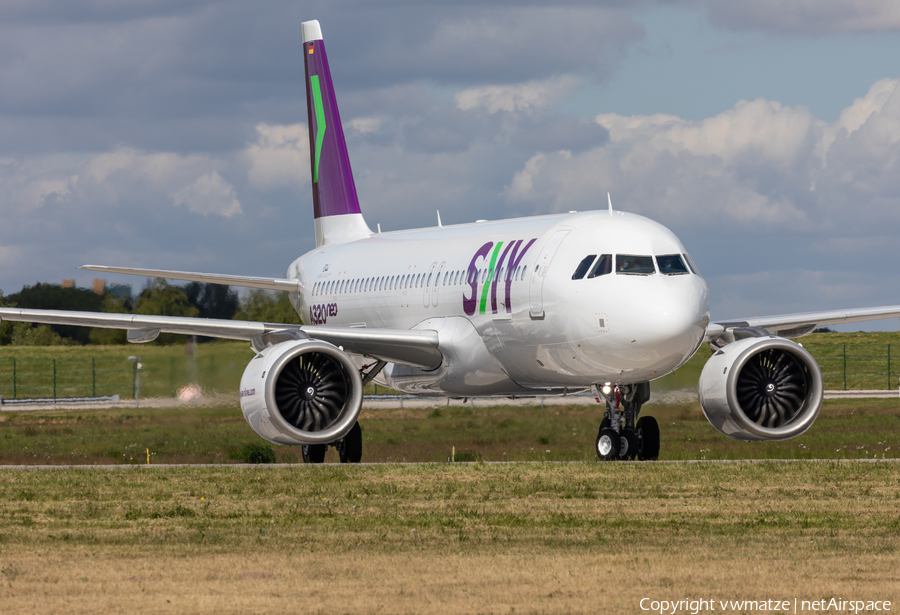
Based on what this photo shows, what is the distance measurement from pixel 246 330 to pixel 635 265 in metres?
6.86

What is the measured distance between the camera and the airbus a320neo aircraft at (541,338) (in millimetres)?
21031

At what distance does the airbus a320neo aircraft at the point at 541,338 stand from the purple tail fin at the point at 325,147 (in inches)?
264

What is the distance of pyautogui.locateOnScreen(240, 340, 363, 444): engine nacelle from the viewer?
71.1ft

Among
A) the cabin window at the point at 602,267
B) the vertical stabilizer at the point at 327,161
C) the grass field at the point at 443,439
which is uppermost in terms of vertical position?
the vertical stabilizer at the point at 327,161

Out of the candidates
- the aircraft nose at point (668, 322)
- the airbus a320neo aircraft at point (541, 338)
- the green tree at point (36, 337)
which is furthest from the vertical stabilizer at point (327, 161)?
the aircraft nose at point (668, 322)

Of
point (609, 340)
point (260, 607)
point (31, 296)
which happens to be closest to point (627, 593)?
point (260, 607)

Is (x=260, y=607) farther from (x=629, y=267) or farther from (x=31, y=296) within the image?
(x=31, y=296)

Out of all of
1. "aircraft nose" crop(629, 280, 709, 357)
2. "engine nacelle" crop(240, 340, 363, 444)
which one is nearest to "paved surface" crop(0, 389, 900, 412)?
"engine nacelle" crop(240, 340, 363, 444)

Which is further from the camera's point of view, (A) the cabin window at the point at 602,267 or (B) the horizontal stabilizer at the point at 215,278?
(B) the horizontal stabilizer at the point at 215,278

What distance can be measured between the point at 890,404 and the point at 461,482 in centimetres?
3004

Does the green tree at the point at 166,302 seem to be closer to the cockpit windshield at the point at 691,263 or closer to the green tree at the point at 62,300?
the green tree at the point at 62,300

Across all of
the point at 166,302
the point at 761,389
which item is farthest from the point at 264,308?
the point at 761,389

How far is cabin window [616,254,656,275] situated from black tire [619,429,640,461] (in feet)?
9.48

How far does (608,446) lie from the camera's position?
22.4 m
